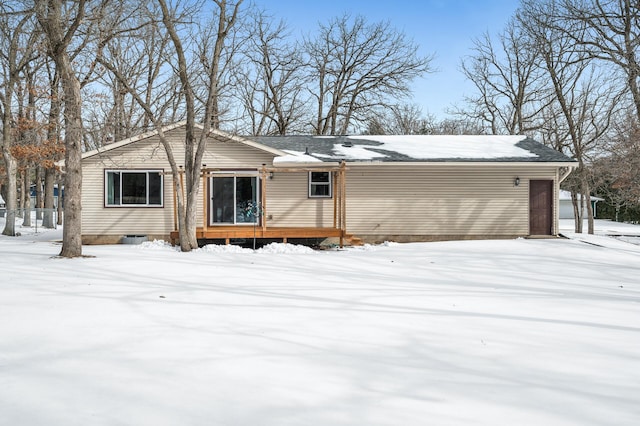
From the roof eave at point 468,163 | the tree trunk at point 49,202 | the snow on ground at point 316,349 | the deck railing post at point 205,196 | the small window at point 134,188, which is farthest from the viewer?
the tree trunk at point 49,202

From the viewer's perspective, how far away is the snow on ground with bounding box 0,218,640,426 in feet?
9.70

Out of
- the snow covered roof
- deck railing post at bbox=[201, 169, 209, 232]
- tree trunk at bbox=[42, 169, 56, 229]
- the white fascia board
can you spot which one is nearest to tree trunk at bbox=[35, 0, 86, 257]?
deck railing post at bbox=[201, 169, 209, 232]

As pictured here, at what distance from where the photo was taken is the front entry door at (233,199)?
51.1 feet

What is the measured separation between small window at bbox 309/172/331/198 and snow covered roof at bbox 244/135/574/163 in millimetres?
576

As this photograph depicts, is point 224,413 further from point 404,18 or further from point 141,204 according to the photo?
point 404,18

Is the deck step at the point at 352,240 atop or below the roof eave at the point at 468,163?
below

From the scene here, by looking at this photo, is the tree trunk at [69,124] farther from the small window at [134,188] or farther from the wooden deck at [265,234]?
the small window at [134,188]

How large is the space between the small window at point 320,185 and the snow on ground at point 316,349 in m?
7.28

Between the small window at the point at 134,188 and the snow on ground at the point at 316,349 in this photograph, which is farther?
the small window at the point at 134,188

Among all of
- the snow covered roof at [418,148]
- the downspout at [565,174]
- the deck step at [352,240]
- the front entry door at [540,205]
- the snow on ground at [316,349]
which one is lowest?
the snow on ground at [316,349]

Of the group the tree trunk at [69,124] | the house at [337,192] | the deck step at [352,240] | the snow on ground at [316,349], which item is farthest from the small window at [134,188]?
the snow on ground at [316,349]

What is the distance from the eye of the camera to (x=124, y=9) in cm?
1298

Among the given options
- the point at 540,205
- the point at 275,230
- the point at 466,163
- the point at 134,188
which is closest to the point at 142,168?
the point at 134,188

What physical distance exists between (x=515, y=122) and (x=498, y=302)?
26121mm
